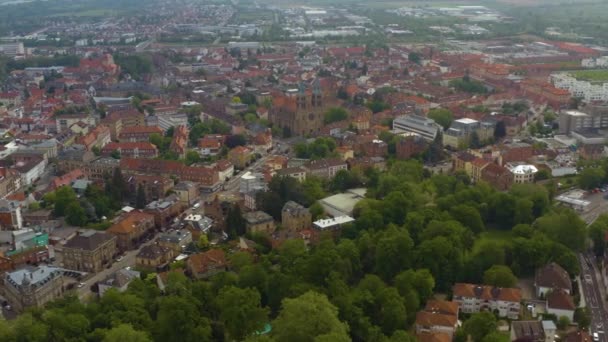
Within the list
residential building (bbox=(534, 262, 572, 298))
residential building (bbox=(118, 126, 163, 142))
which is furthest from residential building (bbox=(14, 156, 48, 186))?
residential building (bbox=(534, 262, 572, 298))

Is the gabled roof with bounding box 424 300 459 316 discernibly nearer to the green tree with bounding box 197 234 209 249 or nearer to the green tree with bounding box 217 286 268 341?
the green tree with bounding box 217 286 268 341

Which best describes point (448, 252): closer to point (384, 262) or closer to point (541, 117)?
point (384, 262)

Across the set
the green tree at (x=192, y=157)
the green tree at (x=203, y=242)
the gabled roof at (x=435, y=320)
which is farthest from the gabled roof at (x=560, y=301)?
the green tree at (x=192, y=157)

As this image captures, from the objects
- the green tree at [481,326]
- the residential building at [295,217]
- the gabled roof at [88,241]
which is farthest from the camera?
the residential building at [295,217]

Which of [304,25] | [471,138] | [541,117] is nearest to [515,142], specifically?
[471,138]

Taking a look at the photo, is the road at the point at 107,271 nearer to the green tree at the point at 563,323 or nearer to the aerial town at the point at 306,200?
the aerial town at the point at 306,200

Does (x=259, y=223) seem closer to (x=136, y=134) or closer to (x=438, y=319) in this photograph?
(x=438, y=319)

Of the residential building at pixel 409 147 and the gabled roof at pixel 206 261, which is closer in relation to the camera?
the gabled roof at pixel 206 261
